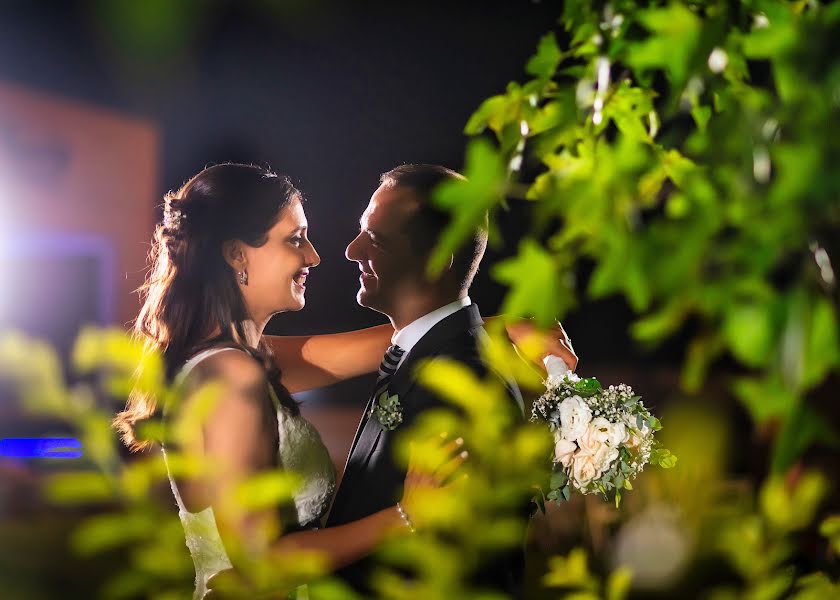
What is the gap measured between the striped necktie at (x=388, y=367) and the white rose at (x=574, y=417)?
2.35 ft

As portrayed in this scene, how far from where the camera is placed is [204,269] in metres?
3.14

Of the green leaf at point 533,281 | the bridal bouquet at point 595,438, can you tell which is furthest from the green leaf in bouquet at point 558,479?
the green leaf at point 533,281

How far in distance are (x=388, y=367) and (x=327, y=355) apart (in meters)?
0.32

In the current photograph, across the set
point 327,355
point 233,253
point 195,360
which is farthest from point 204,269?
point 327,355

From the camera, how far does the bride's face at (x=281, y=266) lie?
3230mm

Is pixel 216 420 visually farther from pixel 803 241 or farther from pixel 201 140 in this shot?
pixel 803 241

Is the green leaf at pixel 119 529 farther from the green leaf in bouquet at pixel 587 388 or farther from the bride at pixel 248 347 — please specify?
the green leaf in bouquet at pixel 587 388

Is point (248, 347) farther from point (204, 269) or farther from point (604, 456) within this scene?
point (604, 456)

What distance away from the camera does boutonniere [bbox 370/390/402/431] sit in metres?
3.10

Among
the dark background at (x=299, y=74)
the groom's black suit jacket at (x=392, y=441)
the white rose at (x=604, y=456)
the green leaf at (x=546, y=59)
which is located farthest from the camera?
the dark background at (x=299, y=74)

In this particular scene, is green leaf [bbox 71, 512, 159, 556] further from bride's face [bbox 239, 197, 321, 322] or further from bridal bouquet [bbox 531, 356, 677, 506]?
bride's face [bbox 239, 197, 321, 322]

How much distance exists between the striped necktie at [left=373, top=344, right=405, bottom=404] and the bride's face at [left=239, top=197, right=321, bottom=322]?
1.31 feet

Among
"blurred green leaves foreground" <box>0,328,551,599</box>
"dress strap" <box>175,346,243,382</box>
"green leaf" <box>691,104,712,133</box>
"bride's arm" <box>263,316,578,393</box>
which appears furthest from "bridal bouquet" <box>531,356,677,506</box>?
"blurred green leaves foreground" <box>0,328,551,599</box>

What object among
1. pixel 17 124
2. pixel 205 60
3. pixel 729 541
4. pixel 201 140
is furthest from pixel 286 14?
pixel 729 541
